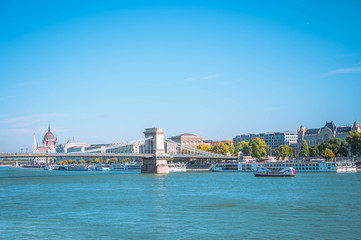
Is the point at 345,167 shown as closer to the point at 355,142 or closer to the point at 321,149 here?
the point at 355,142

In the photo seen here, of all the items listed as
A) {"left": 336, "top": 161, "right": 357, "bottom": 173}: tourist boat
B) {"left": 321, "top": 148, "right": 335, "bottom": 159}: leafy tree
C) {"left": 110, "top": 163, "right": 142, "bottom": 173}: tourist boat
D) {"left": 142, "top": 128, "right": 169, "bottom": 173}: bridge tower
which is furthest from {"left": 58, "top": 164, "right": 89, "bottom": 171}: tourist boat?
{"left": 336, "top": 161, "right": 357, "bottom": 173}: tourist boat

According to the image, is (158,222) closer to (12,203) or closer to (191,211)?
(191,211)

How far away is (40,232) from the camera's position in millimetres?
22141

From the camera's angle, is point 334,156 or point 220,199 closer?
point 220,199

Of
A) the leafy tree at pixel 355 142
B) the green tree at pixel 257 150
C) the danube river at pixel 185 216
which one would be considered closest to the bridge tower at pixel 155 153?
the green tree at pixel 257 150

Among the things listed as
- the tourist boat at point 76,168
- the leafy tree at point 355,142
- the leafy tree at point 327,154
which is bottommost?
the tourist boat at point 76,168

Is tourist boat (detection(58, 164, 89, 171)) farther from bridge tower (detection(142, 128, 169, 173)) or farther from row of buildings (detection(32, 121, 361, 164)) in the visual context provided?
bridge tower (detection(142, 128, 169, 173))

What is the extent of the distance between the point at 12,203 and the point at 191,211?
13576 millimetres

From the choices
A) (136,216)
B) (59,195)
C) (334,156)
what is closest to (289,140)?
(334,156)

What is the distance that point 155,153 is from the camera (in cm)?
8244

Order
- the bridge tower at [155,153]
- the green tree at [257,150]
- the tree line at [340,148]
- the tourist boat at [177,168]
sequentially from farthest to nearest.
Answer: the green tree at [257,150] < the tourist boat at [177,168] < the tree line at [340,148] < the bridge tower at [155,153]

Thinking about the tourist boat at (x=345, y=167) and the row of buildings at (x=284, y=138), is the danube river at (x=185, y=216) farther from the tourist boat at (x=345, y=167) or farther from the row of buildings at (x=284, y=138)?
the row of buildings at (x=284, y=138)

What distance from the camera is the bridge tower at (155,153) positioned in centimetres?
8231

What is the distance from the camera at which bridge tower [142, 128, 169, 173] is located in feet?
270
